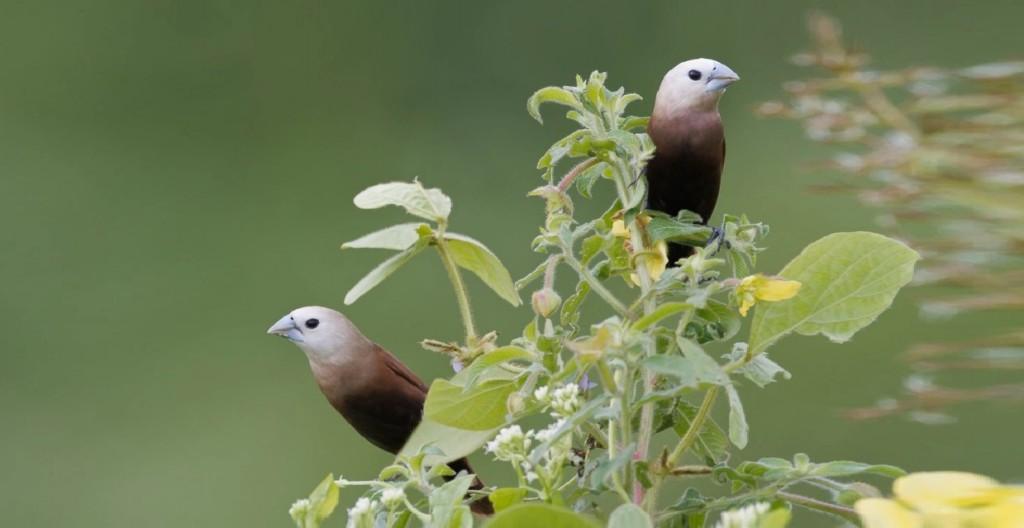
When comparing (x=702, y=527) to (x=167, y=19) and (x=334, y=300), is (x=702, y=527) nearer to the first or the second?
(x=334, y=300)

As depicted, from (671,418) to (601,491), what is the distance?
0.09 m

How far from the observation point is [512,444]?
57cm

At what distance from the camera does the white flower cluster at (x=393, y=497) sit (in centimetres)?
59

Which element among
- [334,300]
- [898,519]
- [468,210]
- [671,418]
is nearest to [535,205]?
[468,210]

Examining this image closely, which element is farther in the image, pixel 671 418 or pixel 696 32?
pixel 696 32

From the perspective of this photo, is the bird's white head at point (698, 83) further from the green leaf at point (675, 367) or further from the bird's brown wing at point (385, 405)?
the green leaf at point (675, 367)

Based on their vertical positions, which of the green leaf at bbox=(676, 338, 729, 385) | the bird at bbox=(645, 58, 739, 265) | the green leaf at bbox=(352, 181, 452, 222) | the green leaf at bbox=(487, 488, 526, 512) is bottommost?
the green leaf at bbox=(487, 488, 526, 512)

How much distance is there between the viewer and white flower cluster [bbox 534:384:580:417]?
1.84ft

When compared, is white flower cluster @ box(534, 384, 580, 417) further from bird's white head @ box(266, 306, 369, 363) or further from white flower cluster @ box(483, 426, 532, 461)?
bird's white head @ box(266, 306, 369, 363)

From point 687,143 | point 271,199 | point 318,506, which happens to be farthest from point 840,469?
point 271,199

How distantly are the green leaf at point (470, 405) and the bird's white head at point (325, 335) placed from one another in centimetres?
37

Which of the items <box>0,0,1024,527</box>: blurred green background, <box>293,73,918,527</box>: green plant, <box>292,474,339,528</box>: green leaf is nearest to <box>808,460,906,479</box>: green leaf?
<box>293,73,918,527</box>: green plant

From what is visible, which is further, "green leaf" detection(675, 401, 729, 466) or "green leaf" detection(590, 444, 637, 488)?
"green leaf" detection(675, 401, 729, 466)

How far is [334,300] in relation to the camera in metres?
2.78
